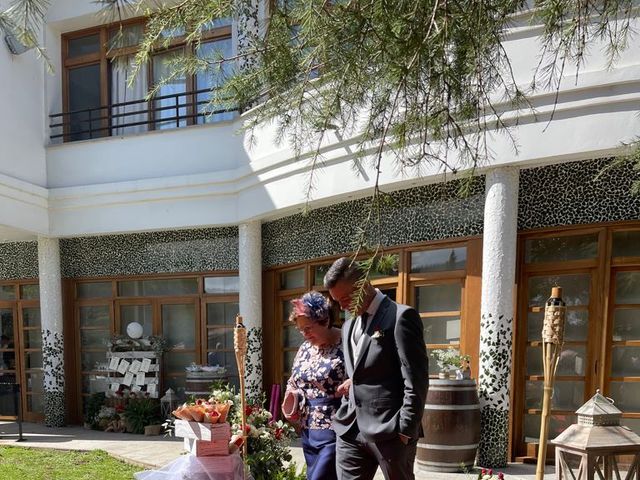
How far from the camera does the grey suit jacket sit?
8.09 feet

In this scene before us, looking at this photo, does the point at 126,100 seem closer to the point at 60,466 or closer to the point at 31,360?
the point at 31,360

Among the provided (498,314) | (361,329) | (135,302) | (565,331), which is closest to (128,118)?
(135,302)

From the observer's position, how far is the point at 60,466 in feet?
18.1

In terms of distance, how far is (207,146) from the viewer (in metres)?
6.95

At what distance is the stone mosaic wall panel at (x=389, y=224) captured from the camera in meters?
5.12

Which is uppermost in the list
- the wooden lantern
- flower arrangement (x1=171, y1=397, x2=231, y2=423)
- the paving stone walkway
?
the wooden lantern

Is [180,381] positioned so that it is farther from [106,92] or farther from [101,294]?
[106,92]

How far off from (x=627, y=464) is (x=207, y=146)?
551 cm

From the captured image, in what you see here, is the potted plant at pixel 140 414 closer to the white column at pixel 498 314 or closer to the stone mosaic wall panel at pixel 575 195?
the white column at pixel 498 314

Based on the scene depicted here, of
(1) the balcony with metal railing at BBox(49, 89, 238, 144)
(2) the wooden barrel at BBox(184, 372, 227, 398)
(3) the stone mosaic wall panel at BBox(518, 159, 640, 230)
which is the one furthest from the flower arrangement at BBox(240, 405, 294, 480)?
(1) the balcony with metal railing at BBox(49, 89, 238, 144)

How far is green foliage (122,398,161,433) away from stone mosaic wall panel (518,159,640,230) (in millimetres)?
4977

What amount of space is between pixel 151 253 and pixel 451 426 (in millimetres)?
4716

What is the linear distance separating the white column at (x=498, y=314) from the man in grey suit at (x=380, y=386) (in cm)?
221

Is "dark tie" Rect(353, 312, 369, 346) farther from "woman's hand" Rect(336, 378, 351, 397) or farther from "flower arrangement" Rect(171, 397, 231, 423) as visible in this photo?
"flower arrangement" Rect(171, 397, 231, 423)
